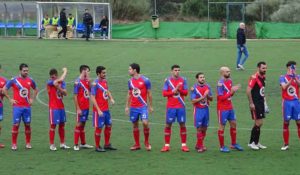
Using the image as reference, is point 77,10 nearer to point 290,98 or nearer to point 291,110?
point 290,98

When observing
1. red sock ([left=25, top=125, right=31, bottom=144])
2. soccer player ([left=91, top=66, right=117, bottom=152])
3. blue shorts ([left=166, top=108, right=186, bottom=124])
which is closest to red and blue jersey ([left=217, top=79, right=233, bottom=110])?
blue shorts ([left=166, top=108, right=186, bottom=124])

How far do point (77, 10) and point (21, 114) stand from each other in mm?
36743

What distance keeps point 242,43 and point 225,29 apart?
23849 millimetres

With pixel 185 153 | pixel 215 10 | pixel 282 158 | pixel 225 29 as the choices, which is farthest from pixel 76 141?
pixel 215 10

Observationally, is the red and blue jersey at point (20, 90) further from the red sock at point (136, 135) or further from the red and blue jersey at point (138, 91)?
the red sock at point (136, 135)

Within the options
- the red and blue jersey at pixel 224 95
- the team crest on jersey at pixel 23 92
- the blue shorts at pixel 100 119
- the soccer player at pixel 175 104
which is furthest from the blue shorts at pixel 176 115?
the team crest on jersey at pixel 23 92

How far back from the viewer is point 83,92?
51.8ft

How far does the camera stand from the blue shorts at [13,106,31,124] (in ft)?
51.4

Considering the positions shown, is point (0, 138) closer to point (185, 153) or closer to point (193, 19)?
point (185, 153)

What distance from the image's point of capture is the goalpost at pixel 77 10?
51134mm

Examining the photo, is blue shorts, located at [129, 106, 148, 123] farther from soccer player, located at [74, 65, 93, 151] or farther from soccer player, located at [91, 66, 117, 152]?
soccer player, located at [74, 65, 93, 151]

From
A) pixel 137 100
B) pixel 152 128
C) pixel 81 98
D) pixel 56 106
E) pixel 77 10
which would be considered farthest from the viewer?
pixel 77 10

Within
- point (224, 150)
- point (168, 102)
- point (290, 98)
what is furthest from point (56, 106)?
point (290, 98)

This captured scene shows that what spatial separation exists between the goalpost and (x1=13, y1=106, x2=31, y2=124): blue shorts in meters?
35.5
